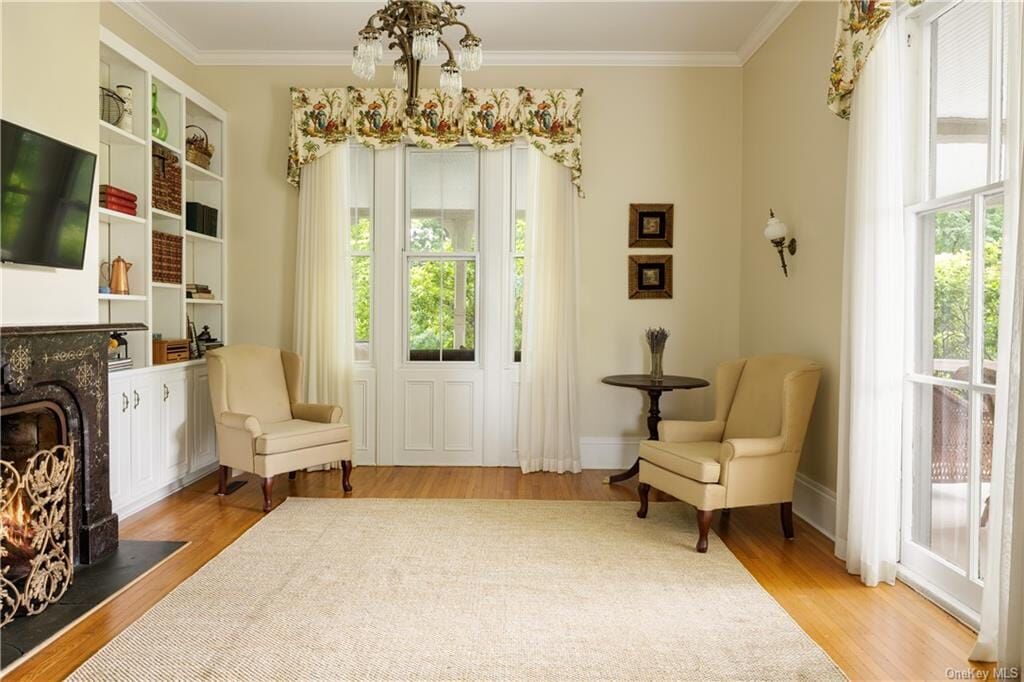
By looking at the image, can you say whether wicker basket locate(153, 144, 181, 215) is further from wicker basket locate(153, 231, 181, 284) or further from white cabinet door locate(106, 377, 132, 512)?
white cabinet door locate(106, 377, 132, 512)

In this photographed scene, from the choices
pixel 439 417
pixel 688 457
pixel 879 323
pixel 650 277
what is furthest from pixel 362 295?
pixel 879 323

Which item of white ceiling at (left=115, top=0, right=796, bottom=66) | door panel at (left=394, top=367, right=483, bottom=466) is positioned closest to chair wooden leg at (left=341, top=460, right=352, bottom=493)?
door panel at (left=394, top=367, right=483, bottom=466)

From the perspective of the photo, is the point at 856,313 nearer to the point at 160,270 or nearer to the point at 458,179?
the point at 458,179

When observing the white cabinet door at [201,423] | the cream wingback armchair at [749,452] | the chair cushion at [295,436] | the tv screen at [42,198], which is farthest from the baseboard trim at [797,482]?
the tv screen at [42,198]

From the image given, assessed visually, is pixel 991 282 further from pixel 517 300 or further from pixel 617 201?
pixel 517 300

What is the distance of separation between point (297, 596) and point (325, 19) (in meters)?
3.72

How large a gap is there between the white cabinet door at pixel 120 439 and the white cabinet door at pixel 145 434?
41 mm

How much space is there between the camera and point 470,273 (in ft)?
17.5

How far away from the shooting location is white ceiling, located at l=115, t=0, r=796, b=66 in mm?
4387

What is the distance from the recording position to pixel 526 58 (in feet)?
17.0

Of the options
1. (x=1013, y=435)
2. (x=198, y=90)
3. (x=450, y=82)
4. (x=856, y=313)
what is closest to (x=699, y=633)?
(x=1013, y=435)

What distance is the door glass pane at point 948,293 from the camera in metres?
2.76

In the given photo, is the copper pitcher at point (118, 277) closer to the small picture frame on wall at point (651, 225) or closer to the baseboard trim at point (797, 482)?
the baseboard trim at point (797, 482)

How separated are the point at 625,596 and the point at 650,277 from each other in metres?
2.94
